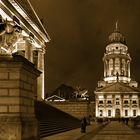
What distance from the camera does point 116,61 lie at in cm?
15638

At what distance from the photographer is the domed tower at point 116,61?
509 feet

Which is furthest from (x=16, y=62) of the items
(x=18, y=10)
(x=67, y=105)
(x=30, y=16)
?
(x=67, y=105)

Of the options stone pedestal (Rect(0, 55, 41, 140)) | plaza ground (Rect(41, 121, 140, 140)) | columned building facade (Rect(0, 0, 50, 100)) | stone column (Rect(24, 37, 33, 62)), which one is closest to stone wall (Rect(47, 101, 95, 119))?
columned building facade (Rect(0, 0, 50, 100))

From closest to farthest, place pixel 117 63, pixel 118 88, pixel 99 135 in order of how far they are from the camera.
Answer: pixel 99 135 → pixel 118 88 → pixel 117 63

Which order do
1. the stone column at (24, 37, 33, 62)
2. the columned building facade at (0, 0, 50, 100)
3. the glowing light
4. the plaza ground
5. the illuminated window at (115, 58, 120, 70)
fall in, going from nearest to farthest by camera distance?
the plaza ground, the columned building facade at (0, 0, 50, 100), the glowing light, the stone column at (24, 37, 33, 62), the illuminated window at (115, 58, 120, 70)

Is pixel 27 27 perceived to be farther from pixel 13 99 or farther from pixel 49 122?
pixel 13 99

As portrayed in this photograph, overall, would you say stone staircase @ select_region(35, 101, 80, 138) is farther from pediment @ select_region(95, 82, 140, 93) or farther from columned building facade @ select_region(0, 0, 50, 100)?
pediment @ select_region(95, 82, 140, 93)

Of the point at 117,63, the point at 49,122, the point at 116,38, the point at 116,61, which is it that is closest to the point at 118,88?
the point at 117,63

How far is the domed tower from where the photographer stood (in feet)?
509

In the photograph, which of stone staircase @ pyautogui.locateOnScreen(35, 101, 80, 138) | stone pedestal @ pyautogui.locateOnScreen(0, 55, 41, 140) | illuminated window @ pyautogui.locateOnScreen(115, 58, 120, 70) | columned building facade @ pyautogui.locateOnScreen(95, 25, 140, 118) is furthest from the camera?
illuminated window @ pyautogui.locateOnScreen(115, 58, 120, 70)

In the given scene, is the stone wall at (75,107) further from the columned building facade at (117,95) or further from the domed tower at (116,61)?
the domed tower at (116,61)

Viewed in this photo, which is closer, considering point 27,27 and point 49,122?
point 49,122

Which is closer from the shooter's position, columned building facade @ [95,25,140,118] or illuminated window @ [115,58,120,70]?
columned building facade @ [95,25,140,118]

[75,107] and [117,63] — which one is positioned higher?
[117,63]
